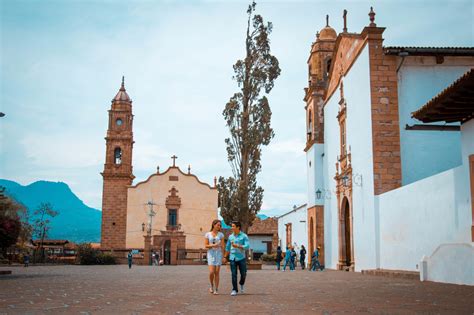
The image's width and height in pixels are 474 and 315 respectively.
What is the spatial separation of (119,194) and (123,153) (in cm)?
378

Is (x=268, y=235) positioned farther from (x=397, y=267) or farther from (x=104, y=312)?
(x=104, y=312)

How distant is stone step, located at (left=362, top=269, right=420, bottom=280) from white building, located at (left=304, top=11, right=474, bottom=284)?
1.07 feet

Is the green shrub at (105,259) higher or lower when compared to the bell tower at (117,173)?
lower

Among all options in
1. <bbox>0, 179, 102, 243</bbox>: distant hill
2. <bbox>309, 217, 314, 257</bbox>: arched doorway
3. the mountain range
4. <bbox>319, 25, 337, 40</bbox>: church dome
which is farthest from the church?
the mountain range

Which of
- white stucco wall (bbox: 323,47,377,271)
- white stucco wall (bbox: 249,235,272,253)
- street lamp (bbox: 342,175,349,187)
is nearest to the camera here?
white stucco wall (bbox: 323,47,377,271)

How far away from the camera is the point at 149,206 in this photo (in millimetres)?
47781

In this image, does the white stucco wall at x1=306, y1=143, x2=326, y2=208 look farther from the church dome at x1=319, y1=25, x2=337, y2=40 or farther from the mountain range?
the mountain range

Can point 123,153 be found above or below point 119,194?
above

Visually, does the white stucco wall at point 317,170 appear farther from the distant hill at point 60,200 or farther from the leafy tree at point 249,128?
the distant hill at point 60,200

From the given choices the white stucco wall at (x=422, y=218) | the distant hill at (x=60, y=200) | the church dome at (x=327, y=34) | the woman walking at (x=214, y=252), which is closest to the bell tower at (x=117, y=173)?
the church dome at (x=327, y=34)

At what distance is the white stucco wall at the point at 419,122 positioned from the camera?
18031 millimetres

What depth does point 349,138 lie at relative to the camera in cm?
2202

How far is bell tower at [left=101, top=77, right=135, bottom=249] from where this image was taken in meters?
46.9

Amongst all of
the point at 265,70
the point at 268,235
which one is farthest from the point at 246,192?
the point at 268,235
